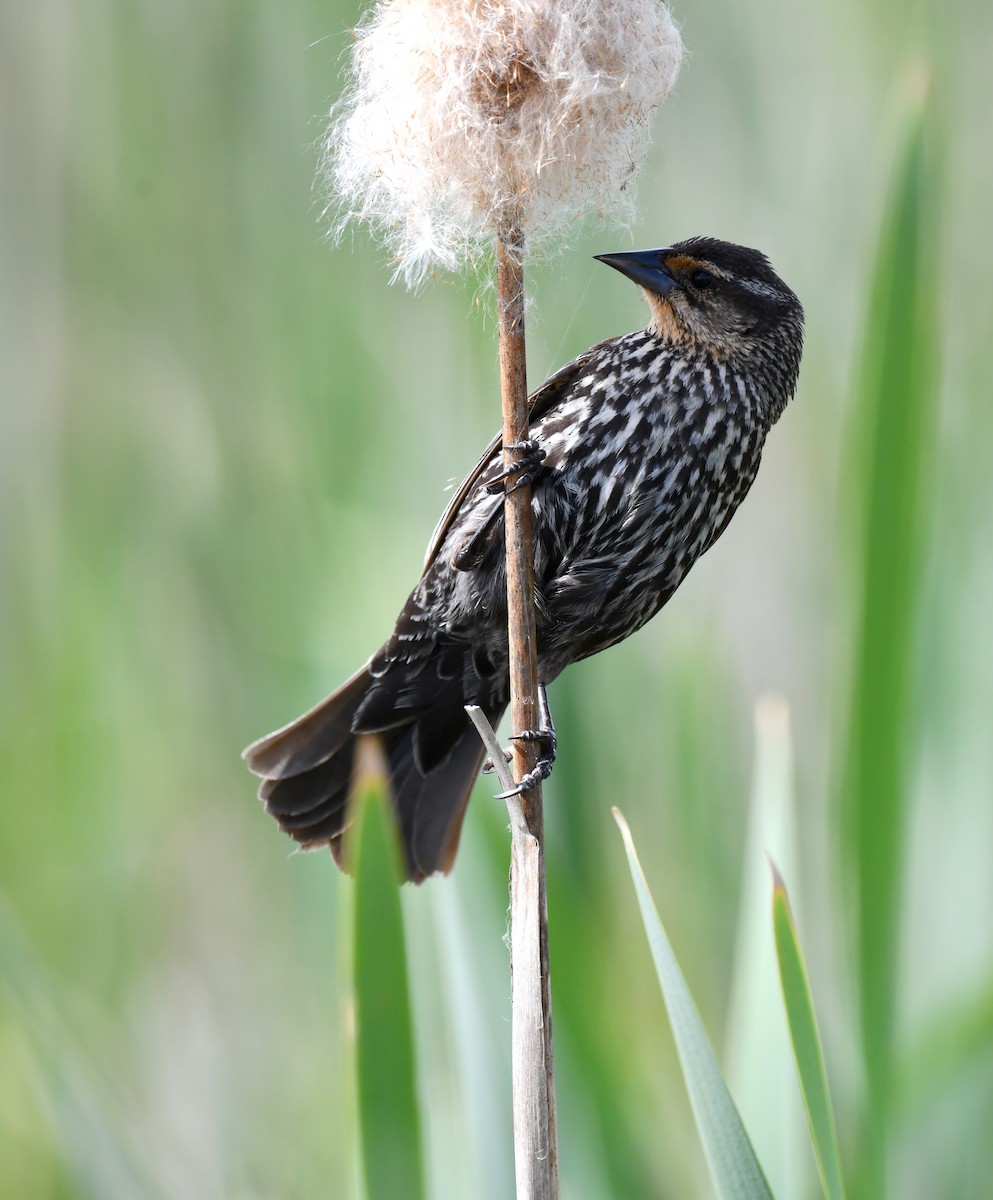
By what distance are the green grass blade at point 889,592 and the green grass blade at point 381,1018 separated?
0.47 metres

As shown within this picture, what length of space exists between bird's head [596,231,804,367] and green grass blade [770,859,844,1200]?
886 millimetres

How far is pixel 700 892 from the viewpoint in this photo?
172cm

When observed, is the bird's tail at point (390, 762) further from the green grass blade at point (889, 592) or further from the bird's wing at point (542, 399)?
the green grass blade at point (889, 592)

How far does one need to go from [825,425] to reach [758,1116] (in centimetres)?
135

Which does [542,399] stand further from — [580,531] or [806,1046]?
[806,1046]

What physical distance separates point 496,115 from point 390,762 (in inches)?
39.2

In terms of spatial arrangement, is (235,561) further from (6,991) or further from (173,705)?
(6,991)

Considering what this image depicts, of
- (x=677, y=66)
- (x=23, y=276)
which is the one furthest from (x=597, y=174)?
(x=23, y=276)

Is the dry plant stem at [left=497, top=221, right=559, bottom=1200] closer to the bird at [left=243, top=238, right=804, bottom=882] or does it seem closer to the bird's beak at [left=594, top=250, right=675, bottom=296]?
the bird at [left=243, top=238, right=804, bottom=882]

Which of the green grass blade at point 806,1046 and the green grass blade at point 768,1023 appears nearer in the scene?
→ the green grass blade at point 806,1046

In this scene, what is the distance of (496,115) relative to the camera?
3.55 feet

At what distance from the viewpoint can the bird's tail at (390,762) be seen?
5.59ft

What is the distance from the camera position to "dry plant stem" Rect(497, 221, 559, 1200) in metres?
1.00

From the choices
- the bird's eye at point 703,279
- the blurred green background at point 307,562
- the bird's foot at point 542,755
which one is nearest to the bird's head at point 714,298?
the bird's eye at point 703,279
